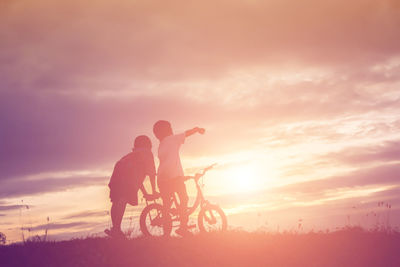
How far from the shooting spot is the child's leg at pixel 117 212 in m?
13.1

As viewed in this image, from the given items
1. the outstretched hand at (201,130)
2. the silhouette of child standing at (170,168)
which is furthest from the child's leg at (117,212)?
the outstretched hand at (201,130)

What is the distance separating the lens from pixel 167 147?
13.2m

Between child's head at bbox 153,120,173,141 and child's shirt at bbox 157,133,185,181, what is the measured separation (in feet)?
0.70

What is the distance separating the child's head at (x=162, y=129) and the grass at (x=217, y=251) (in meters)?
2.92

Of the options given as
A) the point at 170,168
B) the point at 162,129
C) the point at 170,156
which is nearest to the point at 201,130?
the point at 170,156

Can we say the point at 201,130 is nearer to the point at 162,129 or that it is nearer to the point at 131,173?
the point at 162,129

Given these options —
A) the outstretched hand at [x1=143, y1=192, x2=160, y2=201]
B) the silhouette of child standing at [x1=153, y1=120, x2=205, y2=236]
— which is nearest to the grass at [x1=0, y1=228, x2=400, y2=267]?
the silhouette of child standing at [x1=153, y1=120, x2=205, y2=236]

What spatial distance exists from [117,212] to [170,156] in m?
2.16

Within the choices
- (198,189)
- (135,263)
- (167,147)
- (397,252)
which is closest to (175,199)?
(198,189)

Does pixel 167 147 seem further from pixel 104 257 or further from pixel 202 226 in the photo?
pixel 104 257

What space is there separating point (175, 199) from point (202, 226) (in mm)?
1139

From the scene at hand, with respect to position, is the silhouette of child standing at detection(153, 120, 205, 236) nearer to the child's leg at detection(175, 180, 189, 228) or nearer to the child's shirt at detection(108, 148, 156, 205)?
the child's leg at detection(175, 180, 189, 228)

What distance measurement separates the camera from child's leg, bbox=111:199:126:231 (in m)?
13.1

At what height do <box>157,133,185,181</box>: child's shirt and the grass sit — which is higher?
<box>157,133,185,181</box>: child's shirt
